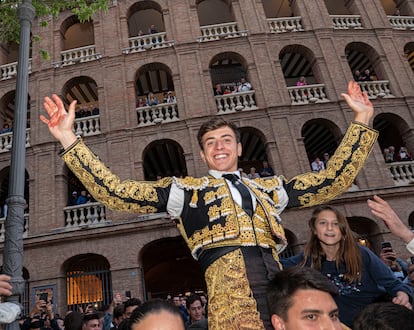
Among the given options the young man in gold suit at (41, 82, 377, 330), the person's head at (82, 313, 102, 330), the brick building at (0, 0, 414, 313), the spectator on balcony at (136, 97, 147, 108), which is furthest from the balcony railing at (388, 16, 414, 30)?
the person's head at (82, 313, 102, 330)

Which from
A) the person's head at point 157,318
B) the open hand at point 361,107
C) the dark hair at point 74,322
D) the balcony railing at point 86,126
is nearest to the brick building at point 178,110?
the balcony railing at point 86,126

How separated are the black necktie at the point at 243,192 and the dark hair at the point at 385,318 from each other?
0.89m

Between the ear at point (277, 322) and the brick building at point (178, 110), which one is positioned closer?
the ear at point (277, 322)

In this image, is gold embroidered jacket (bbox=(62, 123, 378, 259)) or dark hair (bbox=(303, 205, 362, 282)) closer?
gold embroidered jacket (bbox=(62, 123, 378, 259))

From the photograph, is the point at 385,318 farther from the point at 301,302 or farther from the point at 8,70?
A: the point at 8,70

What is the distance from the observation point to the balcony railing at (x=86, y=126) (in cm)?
1392

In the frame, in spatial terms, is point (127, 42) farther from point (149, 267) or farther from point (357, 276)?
point (357, 276)

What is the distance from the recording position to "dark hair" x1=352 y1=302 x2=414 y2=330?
1897 mm

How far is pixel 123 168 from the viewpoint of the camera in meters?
13.2

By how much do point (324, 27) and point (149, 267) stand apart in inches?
536

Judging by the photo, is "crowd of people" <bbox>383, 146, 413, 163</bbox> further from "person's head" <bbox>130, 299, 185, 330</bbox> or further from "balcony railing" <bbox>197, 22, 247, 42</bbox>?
"person's head" <bbox>130, 299, 185, 330</bbox>

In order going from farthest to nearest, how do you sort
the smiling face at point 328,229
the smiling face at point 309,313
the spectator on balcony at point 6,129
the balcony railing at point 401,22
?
1. the balcony railing at point 401,22
2. the spectator on balcony at point 6,129
3. the smiling face at point 328,229
4. the smiling face at point 309,313

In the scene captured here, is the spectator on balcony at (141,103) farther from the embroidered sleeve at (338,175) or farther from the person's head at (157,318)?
the person's head at (157,318)

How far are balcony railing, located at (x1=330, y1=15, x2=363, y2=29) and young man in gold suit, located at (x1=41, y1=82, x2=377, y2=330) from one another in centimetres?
1472
